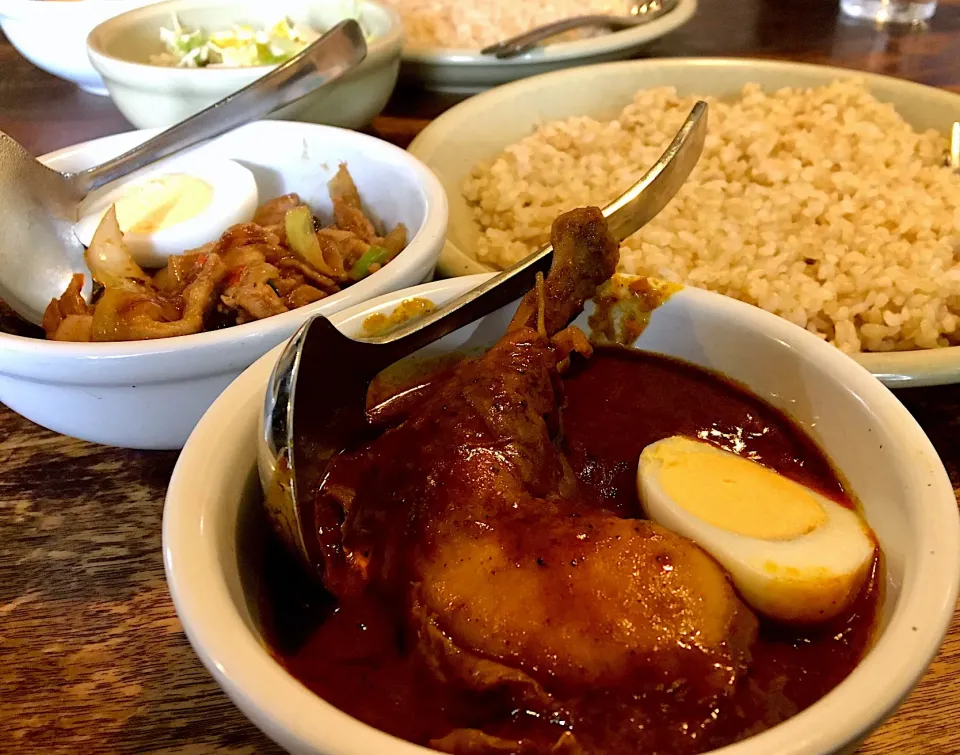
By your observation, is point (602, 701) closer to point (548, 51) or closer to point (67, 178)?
point (67, 178)

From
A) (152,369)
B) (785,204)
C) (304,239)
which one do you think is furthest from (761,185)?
(152,369)

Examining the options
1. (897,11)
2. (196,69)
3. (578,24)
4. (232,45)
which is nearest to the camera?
(196,69)

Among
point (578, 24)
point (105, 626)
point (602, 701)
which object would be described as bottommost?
point (105, 626)

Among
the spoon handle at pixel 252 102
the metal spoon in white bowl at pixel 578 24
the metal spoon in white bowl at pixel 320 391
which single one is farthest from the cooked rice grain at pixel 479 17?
the metal spoon in white bowl at pixel 320 391

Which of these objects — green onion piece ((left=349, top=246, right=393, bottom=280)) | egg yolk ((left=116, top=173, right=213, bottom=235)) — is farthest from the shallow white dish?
green onion piece ((left=349, top=246, right=393, bottom=280))

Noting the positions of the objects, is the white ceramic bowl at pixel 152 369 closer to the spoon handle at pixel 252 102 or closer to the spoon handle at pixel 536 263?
the spoon handle at pixel 536 263

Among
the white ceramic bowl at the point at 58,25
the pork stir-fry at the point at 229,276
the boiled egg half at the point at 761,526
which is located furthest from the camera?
the white ceramic bowl at the point at 58,25

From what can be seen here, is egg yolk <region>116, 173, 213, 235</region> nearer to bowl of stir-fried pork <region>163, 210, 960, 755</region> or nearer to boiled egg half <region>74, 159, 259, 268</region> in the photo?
boiled egg half <region>74, 159, 259, 268</region>
